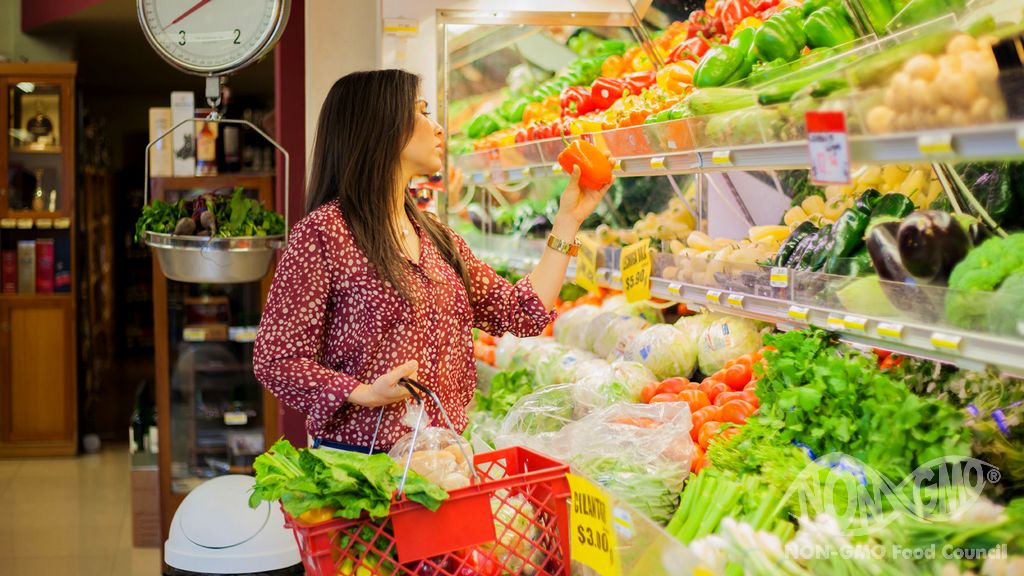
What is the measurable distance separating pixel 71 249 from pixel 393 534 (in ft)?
21.1

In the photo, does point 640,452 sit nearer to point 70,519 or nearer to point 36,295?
point 70,519

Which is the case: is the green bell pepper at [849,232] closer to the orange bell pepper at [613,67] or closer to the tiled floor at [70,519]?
the orange bell pepper at [613,67]

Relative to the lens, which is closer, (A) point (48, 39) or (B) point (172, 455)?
(B) point (172, 455)

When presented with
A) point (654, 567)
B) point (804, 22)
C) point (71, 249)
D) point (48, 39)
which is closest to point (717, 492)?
point (654, 567)

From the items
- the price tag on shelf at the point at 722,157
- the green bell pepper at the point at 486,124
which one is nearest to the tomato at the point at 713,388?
the price tag on shelf at the point at 722,157

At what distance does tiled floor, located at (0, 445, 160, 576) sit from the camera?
15.8ft

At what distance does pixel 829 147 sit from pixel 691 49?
70.2 inches

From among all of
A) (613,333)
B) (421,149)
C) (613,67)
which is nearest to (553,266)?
(421,149)

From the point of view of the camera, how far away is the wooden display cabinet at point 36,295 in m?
7.39

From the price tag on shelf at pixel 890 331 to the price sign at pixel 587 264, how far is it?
1.69 metres

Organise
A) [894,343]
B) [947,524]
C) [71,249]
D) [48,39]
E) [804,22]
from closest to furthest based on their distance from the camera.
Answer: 1. [947,524]
2. [894,343]
3. [804,22]
4. [71,249]
5. [48,39]

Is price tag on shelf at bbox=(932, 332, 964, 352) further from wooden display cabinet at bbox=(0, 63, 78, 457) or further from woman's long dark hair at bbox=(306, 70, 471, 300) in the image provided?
wooden display cabinet at bbox=(0, 63, 78, 457)

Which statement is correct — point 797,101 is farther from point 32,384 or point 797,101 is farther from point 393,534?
point 32,384

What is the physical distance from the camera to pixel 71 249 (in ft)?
24.5
